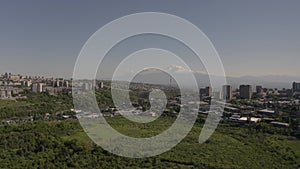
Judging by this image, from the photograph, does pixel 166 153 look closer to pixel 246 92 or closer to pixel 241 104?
pixel 241 104

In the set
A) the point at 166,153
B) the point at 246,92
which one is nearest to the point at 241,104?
the point at 246,92

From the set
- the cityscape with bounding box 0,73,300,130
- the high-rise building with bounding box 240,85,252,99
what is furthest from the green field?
the high-rise building with bounding box 240,85,252,99

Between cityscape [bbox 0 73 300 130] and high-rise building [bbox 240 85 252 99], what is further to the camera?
high-rise building [bbox 240 85 252 99]

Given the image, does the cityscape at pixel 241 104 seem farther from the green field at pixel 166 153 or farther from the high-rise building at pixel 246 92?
the green field at pixel 166 153

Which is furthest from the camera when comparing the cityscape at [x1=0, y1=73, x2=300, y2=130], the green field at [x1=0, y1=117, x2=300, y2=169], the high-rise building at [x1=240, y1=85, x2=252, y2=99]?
the high-rise building at [x1=240, y1=85, x2=252, y2=99]

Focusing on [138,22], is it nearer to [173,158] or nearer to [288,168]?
[173,158]

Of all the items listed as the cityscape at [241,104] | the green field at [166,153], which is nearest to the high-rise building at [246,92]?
the cityscape at [241,104]

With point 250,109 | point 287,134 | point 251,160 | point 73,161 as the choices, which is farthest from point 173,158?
point 250,109

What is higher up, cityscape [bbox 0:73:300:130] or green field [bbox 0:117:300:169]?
cityscape [bbox 0:73:300:130]

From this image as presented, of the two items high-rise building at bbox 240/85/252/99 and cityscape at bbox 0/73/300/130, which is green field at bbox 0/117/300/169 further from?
high-rise building at bbox 240/85/252/99

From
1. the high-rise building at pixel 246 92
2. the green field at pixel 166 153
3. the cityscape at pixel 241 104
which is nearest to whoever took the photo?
the green field at pixel 166 153

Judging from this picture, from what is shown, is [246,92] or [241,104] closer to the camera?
[241,104]

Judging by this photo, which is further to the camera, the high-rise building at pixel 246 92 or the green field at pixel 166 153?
the high-rise building at pixel 246 92
